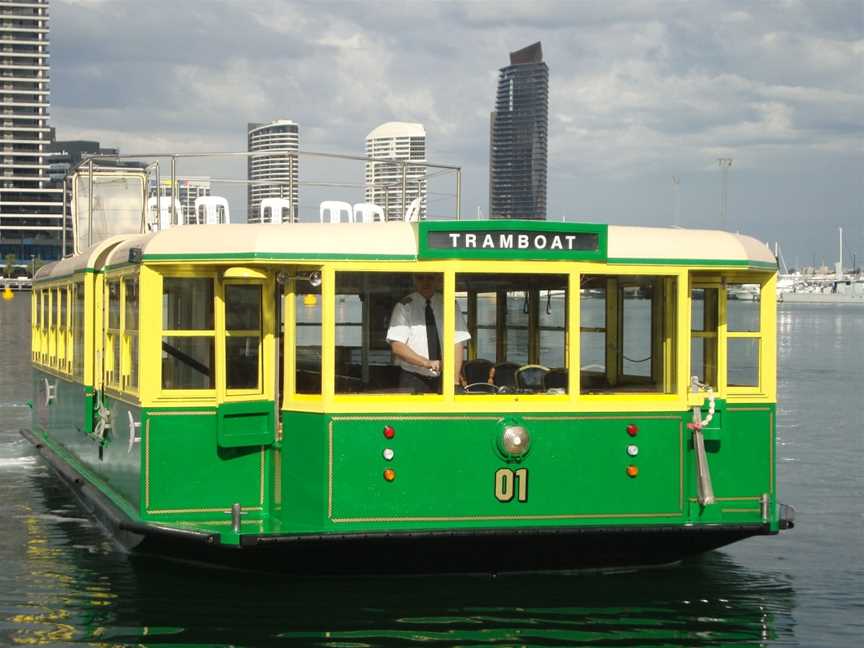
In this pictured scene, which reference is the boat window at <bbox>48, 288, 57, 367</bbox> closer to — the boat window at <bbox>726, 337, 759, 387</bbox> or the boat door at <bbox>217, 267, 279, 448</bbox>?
the boat door at <bbox>217, 267, 279, 448</bbox>

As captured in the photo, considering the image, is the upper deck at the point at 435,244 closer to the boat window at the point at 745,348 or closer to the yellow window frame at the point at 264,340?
the yellow window frame at the point at 264,340

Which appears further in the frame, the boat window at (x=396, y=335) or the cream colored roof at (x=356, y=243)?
the boat window at (x=396, y=335)

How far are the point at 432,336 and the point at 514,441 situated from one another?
108 cm

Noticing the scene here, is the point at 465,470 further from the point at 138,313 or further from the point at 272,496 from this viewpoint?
the point at 138,313

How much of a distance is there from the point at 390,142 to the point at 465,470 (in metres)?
8.54

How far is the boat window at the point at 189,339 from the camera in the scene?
37.4 feet

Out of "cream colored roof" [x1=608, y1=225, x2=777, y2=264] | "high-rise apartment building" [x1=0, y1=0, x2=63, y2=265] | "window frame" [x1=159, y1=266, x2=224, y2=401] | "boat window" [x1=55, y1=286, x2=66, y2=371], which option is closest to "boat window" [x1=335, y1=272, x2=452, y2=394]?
"window frame" [x1=159, y1=266, x2=224, y2=401]

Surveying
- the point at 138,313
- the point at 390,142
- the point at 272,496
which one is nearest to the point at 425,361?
the point at 272,496

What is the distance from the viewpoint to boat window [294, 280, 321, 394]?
11.3 metres

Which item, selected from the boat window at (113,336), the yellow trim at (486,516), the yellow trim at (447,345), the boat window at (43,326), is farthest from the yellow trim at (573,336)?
the boat window at (43,326)

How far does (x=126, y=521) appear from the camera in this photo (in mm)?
11562

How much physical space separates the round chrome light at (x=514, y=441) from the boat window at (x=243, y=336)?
211cm

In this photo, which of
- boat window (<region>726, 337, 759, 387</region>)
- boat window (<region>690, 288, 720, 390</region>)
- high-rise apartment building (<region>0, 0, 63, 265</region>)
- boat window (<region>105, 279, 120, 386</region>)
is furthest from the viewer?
high-rise apartment building (<region>0, 0, 63, 265</region>)

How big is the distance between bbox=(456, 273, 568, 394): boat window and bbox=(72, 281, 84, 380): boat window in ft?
16.4
